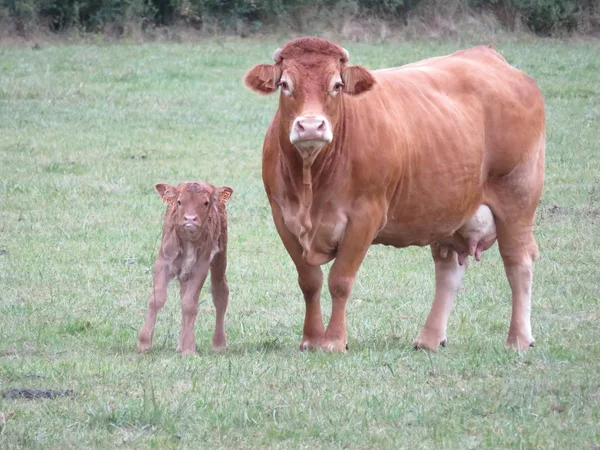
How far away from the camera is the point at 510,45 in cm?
2956

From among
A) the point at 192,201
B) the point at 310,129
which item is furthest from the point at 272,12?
the point at 310,129

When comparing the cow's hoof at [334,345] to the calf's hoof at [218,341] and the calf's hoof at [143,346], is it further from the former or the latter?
the calf's hoof at [143,346]

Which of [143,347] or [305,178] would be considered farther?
[143,347]

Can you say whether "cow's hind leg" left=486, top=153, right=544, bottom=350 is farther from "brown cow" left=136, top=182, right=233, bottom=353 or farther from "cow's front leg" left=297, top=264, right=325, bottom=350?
"brown cow" left=136, top=182, right=233, bottom=353

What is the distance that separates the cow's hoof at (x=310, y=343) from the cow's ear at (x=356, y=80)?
62.2 inches

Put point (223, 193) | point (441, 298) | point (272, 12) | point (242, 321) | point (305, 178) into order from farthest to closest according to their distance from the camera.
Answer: point (272, 12)
point (242, 321)
point (441, 298)
point (223, 193)
point (305, 178)

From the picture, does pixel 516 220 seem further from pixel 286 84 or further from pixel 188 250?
pixel 188 250

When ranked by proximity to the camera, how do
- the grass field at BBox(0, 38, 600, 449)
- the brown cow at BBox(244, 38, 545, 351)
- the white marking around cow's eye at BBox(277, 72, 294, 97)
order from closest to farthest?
the grass field at BBox(0, 38, 600, 449) → the white marking around cow's eye at BBox(277, 72, 294, 97) → the brown cow at BBox(244, 38, 545, 351)

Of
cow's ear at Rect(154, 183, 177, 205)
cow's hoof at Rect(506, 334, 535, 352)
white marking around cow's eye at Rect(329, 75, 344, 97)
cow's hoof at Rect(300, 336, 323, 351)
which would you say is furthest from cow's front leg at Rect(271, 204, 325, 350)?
cow's hoof at Rect(506, 334, 535, 352)

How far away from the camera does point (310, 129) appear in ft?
21.7

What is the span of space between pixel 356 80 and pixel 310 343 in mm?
1696

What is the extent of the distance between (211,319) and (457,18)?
1007 inches

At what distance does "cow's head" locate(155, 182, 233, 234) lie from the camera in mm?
7355

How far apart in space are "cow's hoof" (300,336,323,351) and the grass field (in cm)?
16
